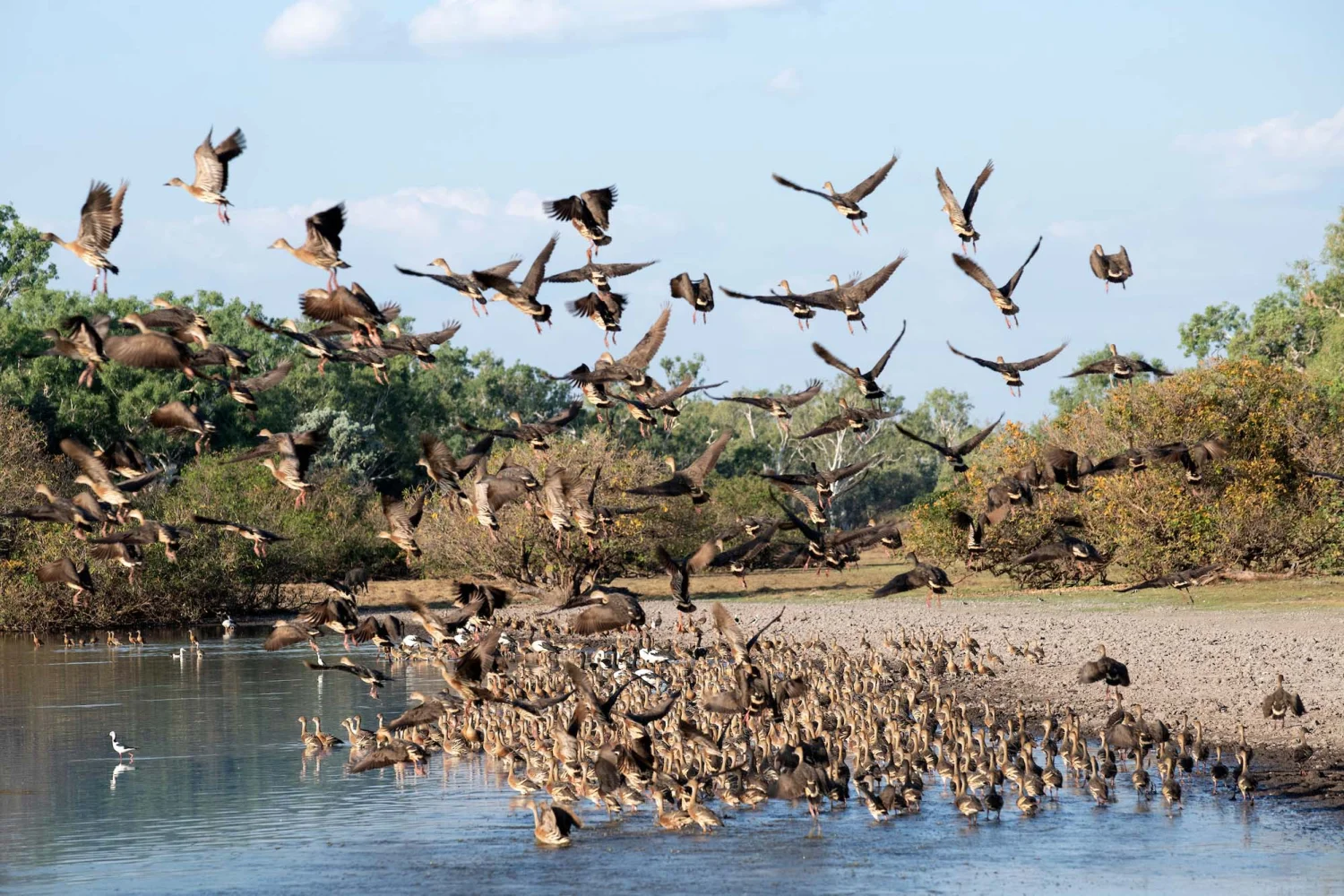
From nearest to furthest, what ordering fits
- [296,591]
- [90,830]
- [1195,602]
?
[90,830], [1195,602], [296,591]

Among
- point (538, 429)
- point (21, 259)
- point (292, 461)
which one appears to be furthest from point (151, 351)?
point (21, 259)

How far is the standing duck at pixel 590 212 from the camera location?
69.6ft

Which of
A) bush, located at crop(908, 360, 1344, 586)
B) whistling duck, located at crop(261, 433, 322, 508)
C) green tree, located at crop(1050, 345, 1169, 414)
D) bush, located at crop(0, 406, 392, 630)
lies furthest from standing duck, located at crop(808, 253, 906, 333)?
green tree, located at crop(1050, 345, 1169, 414)

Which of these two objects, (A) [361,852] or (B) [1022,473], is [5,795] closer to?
(A) [361,852]

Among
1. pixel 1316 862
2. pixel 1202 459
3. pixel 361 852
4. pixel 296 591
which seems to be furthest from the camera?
pixel 296 591

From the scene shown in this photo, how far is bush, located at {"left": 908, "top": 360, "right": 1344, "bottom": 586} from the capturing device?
45.0m

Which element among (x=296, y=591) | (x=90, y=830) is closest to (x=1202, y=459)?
(x=90, y=830)

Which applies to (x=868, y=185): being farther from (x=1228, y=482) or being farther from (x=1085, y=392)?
(x=1085, y=392)

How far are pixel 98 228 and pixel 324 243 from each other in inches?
111

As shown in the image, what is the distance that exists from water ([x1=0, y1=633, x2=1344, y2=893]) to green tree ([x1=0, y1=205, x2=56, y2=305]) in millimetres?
75709

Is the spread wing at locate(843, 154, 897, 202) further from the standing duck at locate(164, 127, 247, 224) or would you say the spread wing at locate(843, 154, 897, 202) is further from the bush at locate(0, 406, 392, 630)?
the bush at locate(0, 406, 392, 630)

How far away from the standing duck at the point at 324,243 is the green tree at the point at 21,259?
83889 mm

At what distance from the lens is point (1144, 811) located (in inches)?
794

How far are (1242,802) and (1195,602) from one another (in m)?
22.6
